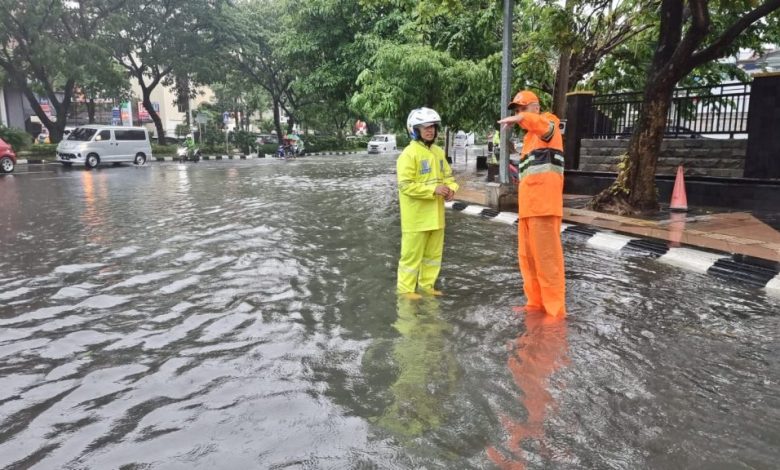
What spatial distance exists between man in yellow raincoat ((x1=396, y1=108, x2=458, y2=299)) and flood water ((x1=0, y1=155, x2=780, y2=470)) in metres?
0.36

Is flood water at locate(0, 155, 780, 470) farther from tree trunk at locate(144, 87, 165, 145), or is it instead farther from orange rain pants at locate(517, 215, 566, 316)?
tree trunk at locate(144, 87, 165, 145)

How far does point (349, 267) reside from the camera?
270 inches

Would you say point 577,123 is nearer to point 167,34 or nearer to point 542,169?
point 542,169

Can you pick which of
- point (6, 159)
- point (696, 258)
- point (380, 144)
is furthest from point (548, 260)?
point (380, 144)

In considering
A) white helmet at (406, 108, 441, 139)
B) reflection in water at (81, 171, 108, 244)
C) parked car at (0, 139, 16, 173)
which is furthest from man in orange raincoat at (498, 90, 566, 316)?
parked car at (0, 139, 16, 173)

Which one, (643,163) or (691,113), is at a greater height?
(691,113)

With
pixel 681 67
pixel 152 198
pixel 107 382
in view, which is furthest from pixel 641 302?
pixel 152 198

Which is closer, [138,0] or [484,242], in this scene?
[484,242]

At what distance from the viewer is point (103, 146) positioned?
2573 cm

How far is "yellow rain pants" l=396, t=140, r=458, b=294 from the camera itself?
534cm

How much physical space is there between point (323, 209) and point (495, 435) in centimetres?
931

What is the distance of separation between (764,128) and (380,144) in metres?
37.7

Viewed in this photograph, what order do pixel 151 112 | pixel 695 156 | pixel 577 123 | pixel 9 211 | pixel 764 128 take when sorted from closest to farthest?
pixel 764 128 → pixel 9 211 → pixel 695 156 → pixel 577 123 → pixel 151 112

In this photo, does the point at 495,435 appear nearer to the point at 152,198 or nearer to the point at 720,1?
the point at 720,1
